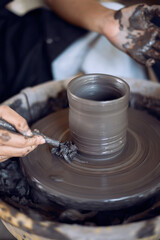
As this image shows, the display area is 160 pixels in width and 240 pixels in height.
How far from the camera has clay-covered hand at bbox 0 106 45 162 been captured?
976mm

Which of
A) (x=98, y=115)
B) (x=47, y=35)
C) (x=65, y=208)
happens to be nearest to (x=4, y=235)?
(x=65, y=208)

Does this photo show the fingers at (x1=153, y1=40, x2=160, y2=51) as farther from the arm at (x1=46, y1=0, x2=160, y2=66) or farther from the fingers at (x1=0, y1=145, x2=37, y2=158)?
the fingers at (x1=0, y1=145, x2=37, y2=158)

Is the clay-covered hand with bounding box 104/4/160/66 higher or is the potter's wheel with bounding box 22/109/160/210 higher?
the clay-covered hand with bounding box 104/4/160/66

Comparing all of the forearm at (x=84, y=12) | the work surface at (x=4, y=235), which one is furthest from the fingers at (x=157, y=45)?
the work surface at (x=4, y=235)

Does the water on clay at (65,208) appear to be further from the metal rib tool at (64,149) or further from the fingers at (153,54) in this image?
the fingers at (153,54)

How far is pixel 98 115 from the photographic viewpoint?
107 centimetres

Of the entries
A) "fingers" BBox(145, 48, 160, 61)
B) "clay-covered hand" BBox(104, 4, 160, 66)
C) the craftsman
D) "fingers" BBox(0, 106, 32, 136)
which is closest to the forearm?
the craftsman

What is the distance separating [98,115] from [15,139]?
0.32 metres

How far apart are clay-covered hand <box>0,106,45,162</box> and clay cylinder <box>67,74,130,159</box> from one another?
176mm

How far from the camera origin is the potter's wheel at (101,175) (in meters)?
1.04

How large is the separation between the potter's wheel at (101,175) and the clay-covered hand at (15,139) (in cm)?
16

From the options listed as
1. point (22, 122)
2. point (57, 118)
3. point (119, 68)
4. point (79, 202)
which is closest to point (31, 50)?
point (119, 68)

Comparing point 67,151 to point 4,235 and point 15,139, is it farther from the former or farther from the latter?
point 4,235

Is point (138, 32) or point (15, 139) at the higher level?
point (138, 32)
